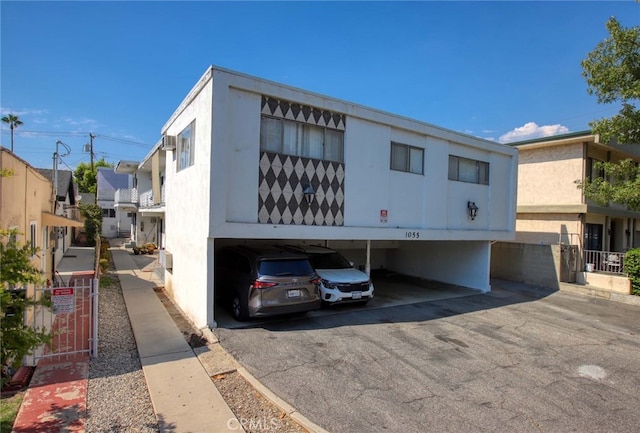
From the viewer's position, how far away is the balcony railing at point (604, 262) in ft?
49.7

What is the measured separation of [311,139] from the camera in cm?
958

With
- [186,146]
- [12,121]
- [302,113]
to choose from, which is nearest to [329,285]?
[302,113]

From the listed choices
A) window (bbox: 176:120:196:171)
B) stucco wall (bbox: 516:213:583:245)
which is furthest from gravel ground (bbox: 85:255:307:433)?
stucco wall (bbox: 516:213:583:245)

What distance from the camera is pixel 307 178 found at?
9.38 metres

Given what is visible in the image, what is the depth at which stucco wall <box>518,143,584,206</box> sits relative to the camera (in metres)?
16.7

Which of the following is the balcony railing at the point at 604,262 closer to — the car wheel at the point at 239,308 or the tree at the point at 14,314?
the car wheel at the point at 239,308

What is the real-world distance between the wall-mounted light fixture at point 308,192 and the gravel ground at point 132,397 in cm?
408

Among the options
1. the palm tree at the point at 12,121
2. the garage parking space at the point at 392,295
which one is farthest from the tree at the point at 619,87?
the palm tree at the point at 12,121

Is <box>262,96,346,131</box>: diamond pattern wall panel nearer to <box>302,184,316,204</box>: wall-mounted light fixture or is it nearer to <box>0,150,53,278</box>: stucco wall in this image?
<box>302,184,316,204</box>: wall-mounted light fixture

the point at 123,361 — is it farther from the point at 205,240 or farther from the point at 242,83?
the point at 242,83

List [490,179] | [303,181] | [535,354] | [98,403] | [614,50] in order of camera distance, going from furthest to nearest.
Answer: [490,179] → [614,50] → [303,181] → [535,354] → [98,403]

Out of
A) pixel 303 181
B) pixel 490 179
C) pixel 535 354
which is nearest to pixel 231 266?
pixel 303 181

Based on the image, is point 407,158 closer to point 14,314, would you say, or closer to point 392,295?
point 392,295

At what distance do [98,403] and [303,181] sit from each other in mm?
6116
